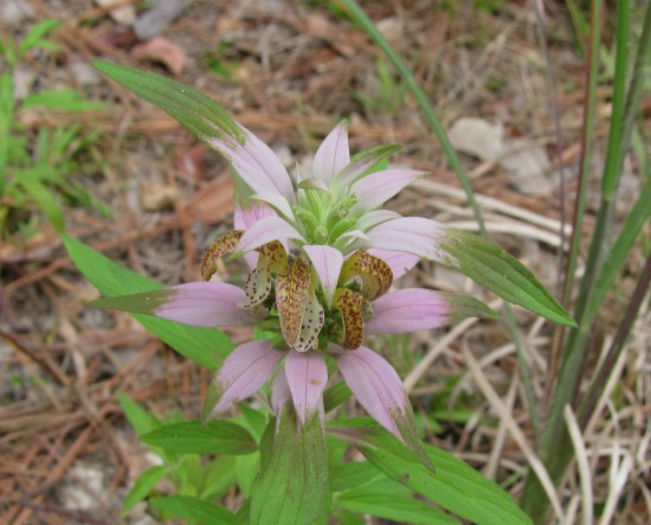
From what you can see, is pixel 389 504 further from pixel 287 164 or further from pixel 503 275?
pixel 287 164

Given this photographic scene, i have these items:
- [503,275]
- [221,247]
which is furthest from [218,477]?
[503,275]

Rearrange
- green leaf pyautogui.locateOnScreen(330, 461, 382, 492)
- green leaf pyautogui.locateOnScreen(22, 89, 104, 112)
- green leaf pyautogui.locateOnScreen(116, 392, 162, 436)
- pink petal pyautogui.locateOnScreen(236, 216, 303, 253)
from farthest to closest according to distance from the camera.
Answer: green leaf pyautogui.locateOnScreen(22, 89, 104, 112)
green leaf pyautogui.locateOnScreen(116, 392, 162, 436)
green leaf pyautogui.locateOnScreen(330, 461, 382, 492)
pink petal pyautogui.locateOnScreen(236, 216, 303, 253)

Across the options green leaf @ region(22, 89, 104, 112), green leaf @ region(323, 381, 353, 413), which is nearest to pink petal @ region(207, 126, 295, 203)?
green leaf @ region(323, 381, 353, 413)

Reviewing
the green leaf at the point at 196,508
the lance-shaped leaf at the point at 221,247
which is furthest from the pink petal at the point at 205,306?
the green leaf at the point at 196,508

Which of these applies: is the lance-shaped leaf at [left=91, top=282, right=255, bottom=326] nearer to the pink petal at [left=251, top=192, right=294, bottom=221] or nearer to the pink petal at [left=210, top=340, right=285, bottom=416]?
the pink petal at [left=210, top=340, right=285, bottom=416]

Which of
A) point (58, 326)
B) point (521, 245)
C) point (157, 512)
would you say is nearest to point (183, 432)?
point (157, 512)

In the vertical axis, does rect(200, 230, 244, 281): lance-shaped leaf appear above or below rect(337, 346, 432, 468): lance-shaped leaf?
above

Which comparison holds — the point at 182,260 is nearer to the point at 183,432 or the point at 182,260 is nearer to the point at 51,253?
the point at 51,253

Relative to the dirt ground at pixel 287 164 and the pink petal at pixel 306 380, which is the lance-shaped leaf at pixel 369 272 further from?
the dirt ground at pixel 287 164
